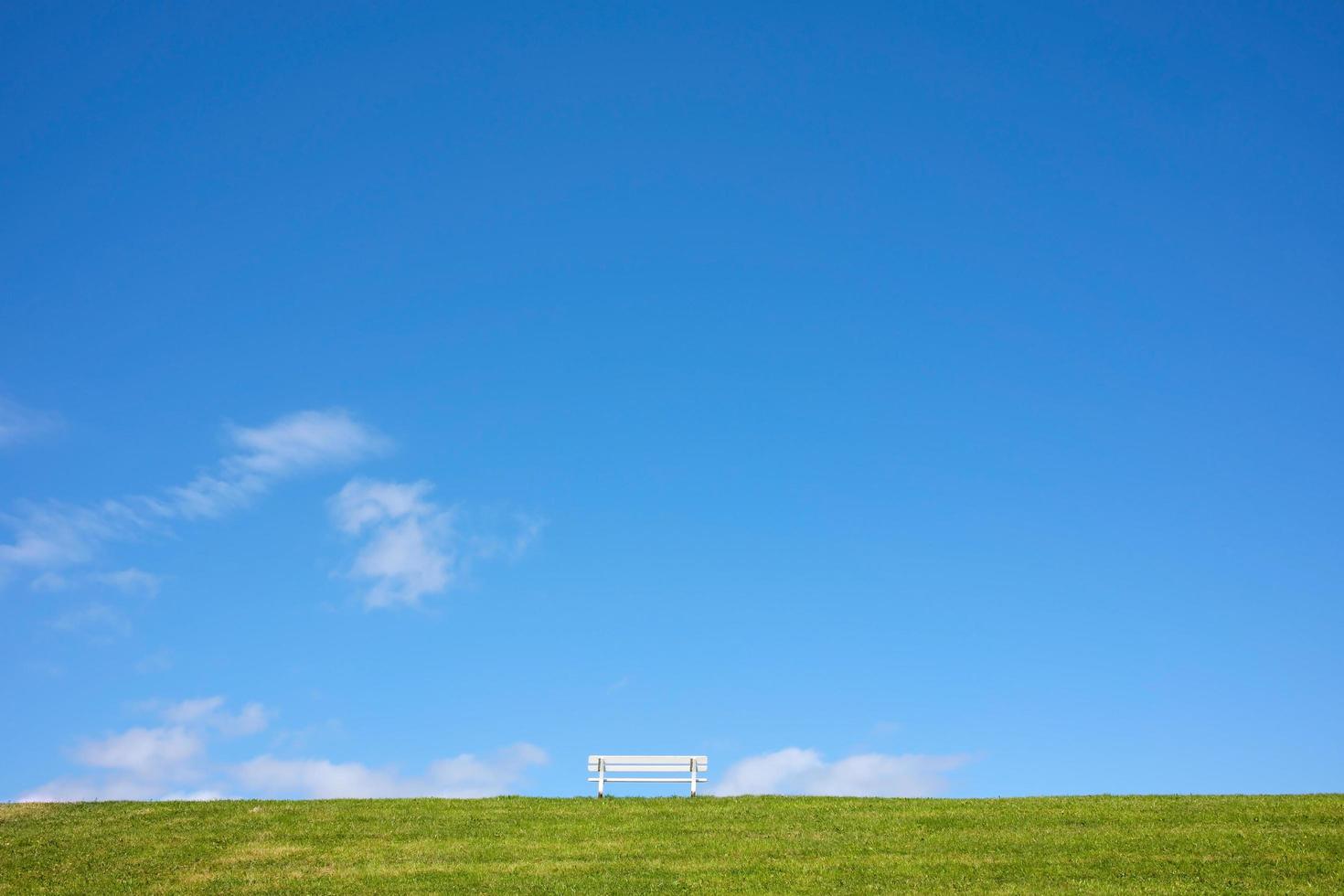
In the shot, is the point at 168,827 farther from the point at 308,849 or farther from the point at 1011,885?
the point at 1011,885

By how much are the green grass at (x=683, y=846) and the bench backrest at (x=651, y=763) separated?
110 cm

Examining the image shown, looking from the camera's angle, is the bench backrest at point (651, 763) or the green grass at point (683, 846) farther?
the bench backrest at point (651, 763)

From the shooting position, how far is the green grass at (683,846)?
2130 centimetres

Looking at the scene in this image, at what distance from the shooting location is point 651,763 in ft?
99.7

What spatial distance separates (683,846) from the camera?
24203 millimetres

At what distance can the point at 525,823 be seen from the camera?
26.9 metres

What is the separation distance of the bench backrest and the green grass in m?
1.10

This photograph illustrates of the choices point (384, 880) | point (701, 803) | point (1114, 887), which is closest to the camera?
point (1114, 887)

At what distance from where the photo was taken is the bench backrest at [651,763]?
30328mm

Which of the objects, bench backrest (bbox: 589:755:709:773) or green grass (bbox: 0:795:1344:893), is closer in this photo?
green grass (bbox: 0:795:1344:893)

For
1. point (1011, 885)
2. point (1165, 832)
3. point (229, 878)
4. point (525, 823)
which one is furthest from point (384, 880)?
point (1165, 832)

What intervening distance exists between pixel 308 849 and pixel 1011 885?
14.8 meters

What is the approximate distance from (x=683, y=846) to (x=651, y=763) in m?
6.24

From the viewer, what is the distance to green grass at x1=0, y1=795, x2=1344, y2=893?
69.9 ft
